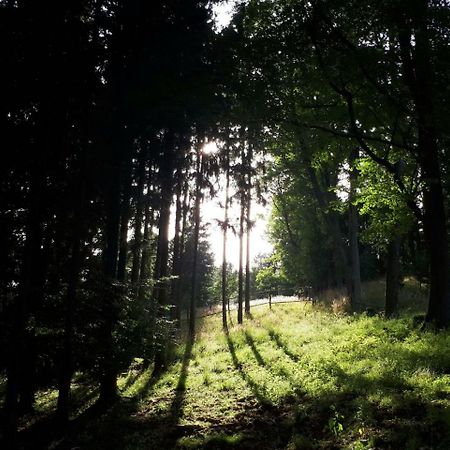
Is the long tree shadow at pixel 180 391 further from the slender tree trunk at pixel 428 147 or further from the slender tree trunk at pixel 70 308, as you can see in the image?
the slender tree trunk at pixel 428 147

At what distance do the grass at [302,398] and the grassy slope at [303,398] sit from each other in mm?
22

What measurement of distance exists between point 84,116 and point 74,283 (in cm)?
393

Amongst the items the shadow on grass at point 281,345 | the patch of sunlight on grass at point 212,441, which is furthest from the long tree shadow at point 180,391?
the shadow on grass at point 281,345

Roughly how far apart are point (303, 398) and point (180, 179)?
783cm

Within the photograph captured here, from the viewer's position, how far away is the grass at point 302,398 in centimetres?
617

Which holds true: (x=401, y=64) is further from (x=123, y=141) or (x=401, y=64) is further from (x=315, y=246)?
(x=315, y=246)

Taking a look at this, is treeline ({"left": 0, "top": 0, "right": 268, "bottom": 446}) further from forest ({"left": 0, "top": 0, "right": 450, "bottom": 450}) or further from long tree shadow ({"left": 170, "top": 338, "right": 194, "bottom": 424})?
long tree shadow ({"left": 170, "top": 338, "right": 194, "bottom": 424})

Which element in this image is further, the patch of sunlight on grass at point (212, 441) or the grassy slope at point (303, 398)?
the patch of sunlight on grass at point (212, 441)

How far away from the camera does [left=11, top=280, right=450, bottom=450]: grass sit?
20.2ft

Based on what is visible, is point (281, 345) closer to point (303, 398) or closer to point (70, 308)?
point (303, 398)

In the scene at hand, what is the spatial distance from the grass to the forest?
0.17 ft

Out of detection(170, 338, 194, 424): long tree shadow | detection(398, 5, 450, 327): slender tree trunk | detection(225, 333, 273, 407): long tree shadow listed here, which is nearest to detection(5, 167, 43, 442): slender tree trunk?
detection(170, 338, 194, 424): long tree shadow

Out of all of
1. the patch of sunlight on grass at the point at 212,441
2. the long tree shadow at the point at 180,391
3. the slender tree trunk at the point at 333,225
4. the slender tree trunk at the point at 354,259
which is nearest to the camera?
the patch of sunlight on grass at the point at 212,441

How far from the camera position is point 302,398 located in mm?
8367
